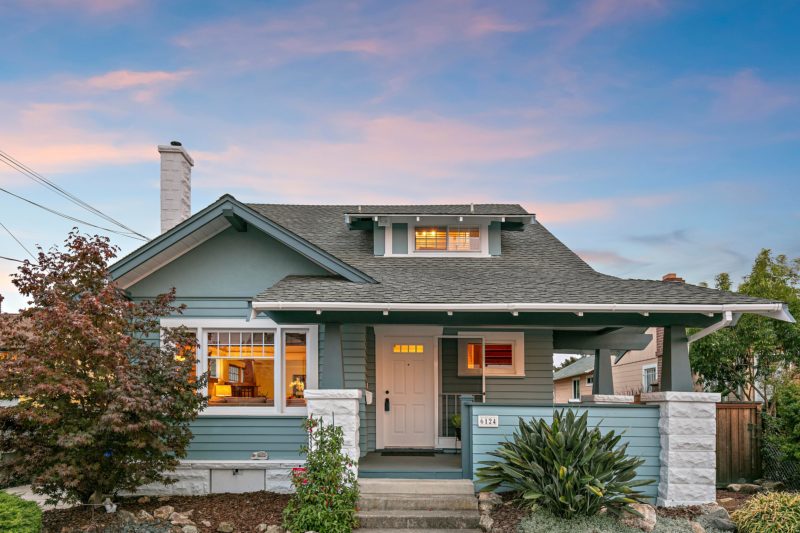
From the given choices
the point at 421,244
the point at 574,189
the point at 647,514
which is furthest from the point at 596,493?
the point at 574,189

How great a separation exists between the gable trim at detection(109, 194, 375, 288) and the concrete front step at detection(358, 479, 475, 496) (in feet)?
9.93

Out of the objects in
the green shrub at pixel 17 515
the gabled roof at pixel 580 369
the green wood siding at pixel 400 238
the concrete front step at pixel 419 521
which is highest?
the green wood siding at pixel 400 238

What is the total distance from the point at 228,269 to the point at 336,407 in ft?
11.0

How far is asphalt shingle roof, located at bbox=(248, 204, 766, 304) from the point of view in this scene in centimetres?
873

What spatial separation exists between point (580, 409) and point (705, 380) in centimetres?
811

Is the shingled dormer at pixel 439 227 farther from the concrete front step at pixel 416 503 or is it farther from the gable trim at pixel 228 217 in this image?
the concrete front step at pixel 416 503

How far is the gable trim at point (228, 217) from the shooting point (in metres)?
9.56

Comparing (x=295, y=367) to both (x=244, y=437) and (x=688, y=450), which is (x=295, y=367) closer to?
(x=244, y=437)

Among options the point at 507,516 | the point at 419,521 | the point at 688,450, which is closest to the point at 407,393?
the point at 419,521

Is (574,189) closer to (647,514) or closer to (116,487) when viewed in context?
(647,514)

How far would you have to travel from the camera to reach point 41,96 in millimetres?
13172

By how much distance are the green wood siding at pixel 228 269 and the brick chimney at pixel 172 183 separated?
2.12 meters

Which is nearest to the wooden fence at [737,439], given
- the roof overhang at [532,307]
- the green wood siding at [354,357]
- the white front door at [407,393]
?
the roof overhang at [532,307]

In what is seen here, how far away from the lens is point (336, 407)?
28.0 feet
